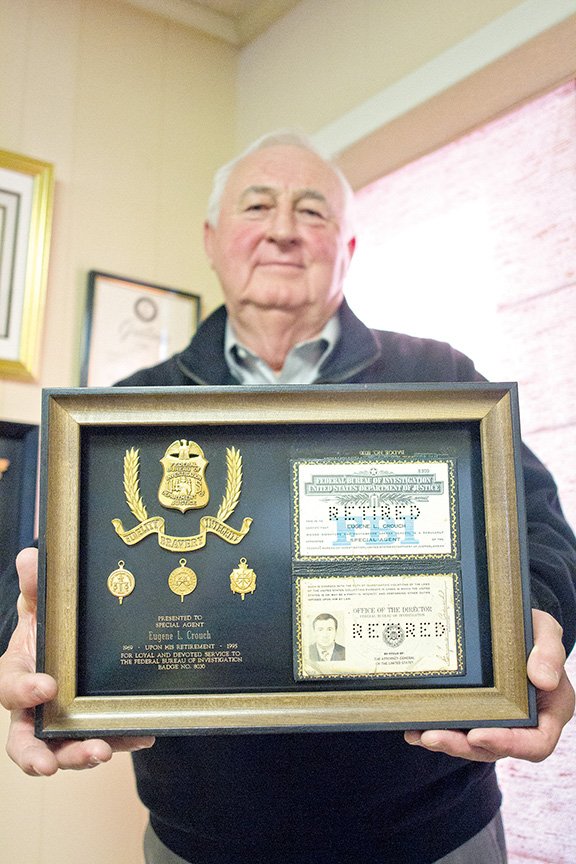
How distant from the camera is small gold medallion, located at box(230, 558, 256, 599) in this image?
0.76m

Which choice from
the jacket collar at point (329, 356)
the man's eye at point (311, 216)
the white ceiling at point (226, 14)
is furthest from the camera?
the white ceiling at point (226, 14)

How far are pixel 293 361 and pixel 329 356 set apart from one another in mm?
66

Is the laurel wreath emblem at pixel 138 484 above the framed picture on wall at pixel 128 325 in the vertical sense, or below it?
below

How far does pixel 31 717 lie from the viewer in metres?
0.77

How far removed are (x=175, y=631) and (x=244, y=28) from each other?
6.28 ft

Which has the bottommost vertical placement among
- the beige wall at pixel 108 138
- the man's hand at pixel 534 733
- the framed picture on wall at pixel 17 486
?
the man's hand at pixel 534 733

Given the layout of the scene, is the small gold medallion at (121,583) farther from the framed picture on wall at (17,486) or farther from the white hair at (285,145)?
the framed picture on wall at (17,486)

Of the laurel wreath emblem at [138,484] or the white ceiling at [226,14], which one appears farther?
the white ceiling at [226,14]

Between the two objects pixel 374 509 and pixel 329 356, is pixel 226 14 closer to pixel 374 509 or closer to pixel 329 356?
pixel 329 356

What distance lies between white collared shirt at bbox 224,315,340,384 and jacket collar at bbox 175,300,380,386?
0.05ft

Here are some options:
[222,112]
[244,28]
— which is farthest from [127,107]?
[244,28]

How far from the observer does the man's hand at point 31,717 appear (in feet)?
2.33

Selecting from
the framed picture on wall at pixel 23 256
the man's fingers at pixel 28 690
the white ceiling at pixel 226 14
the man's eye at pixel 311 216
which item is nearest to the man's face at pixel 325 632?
the man's fingers at pixel 28 690

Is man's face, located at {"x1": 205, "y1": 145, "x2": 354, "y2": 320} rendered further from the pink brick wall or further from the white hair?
the pink brick wall
